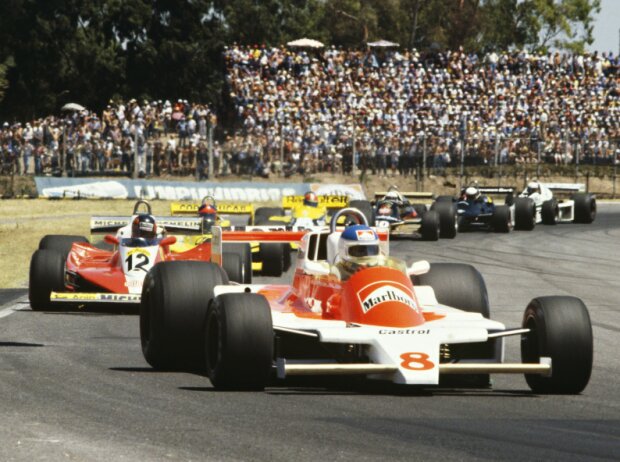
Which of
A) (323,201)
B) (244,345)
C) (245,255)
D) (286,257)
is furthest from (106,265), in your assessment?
(323,201)

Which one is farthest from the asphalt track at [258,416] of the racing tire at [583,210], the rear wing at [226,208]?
the racing tire at [583,210]

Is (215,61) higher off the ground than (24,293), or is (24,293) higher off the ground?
(215,61)

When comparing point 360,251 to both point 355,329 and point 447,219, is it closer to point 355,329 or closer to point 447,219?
point 355,329

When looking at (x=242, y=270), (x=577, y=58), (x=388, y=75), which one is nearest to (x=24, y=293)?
(x=242, y=270)

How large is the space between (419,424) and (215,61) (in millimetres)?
54686

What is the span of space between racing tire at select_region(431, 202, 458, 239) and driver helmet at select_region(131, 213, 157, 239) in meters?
Answer: 14.7

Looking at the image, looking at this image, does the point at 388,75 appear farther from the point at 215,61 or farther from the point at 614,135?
the point at 215,61

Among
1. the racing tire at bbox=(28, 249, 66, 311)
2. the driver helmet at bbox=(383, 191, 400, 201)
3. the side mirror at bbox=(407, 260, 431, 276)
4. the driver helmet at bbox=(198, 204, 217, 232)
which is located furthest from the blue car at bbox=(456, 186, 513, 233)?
the side mirror at bbox=(407, 260, 431, 276)

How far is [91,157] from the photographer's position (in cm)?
4156

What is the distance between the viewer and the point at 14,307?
16.0m

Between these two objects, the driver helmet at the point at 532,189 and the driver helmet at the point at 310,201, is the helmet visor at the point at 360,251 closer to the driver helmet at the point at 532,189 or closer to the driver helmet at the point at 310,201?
the driver helmet at the point at 310,201

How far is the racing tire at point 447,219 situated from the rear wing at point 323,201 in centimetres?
348

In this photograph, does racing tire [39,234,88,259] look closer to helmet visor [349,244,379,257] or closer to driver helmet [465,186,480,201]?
helmet visor [349,244,379,257]

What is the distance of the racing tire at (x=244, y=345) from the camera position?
360 inches
